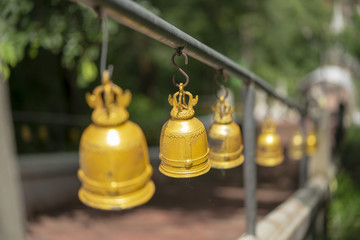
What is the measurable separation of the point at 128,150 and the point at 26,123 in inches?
326

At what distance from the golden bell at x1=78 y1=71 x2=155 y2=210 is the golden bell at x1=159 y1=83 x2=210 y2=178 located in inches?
10.2

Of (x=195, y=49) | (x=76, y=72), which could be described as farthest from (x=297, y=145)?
(x=76, y=72)

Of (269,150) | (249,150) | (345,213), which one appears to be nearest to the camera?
(249,150)

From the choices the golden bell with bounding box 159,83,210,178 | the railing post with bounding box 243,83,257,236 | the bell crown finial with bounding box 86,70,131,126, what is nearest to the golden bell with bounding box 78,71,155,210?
the bell crown finial with bounding box 86,70,131,126

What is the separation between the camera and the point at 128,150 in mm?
1314

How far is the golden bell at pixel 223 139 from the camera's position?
2.10 meters

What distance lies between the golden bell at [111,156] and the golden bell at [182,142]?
26 cm

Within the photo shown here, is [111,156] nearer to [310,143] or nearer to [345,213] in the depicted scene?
[310,143]

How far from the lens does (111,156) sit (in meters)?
1.29

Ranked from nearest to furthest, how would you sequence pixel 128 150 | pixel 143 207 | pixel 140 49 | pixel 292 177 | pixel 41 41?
Answer: pixel 128 150, pixel 41 41, pixel 143 207, pixel 292 177, pixel 140 49

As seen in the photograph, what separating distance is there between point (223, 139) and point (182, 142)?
0.60m

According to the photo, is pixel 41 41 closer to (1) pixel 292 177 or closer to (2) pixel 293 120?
(1) pixel 292 177

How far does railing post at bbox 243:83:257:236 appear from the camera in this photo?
9.17 ft

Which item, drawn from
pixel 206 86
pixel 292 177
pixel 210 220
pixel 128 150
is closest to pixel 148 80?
pixel 206 86
